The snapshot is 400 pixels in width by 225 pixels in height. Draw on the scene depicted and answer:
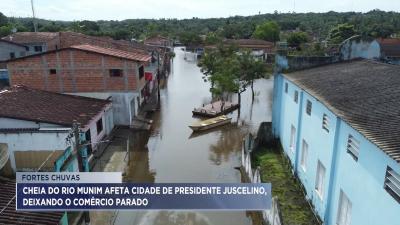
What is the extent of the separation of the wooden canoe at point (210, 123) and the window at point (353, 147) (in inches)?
670

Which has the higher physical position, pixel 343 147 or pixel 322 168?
pixel 343 147

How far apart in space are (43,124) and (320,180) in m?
13.6

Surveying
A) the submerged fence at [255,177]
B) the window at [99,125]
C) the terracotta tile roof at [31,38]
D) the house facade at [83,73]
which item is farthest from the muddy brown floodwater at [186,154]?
the terracotta tile roof at [31,38]

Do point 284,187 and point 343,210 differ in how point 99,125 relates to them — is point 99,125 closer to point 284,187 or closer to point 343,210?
point 284,187

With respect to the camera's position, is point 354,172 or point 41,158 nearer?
point 354,172

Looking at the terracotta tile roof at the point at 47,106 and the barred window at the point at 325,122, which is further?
the terracotta tile roof at the point at 47,106

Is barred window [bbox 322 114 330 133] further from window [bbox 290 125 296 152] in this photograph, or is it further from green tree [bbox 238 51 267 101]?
green tree [bbox 238 51 267 101]

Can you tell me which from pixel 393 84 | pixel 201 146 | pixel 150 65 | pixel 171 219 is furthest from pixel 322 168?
pixel 150 65

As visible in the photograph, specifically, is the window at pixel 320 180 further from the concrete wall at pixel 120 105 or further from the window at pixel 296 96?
the concrete wall at pixel 120 105

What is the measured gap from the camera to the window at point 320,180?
13.2 metres

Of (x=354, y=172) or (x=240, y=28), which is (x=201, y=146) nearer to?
(x=354, y=172)

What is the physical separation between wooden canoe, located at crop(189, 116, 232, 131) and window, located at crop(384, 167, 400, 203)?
19.4m

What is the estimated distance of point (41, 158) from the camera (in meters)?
16.4

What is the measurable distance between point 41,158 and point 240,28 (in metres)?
108
